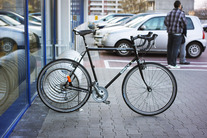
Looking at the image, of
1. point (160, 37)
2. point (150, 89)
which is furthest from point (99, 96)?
point (160, 37)

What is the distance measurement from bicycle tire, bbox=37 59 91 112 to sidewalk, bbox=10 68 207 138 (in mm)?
205

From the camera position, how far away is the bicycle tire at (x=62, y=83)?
4.77m

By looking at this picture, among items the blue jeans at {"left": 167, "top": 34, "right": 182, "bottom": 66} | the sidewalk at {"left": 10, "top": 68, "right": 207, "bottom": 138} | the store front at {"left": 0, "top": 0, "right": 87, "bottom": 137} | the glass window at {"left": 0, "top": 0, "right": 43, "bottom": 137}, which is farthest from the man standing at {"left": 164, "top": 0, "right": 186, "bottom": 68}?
the glass window at {"left": 0, "top": 0, "right": 43, "bottom": 137}

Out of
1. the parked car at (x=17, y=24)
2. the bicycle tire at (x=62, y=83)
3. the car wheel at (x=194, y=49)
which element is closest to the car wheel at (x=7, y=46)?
the parked car at (x=17, y=24)

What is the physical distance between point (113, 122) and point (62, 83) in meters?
0.92

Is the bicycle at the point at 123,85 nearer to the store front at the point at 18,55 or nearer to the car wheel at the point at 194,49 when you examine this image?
the store front at the point at 18,55

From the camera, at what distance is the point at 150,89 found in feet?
16.2

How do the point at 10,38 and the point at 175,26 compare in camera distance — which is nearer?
the point at 10,38

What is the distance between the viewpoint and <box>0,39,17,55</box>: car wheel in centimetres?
369

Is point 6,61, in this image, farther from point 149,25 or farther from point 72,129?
point 149,25

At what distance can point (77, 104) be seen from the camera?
499 centimetres

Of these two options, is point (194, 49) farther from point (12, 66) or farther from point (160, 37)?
point (12, 66)

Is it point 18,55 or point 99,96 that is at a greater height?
point 18,55

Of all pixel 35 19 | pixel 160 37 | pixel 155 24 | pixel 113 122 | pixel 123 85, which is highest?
pixel 155 24
